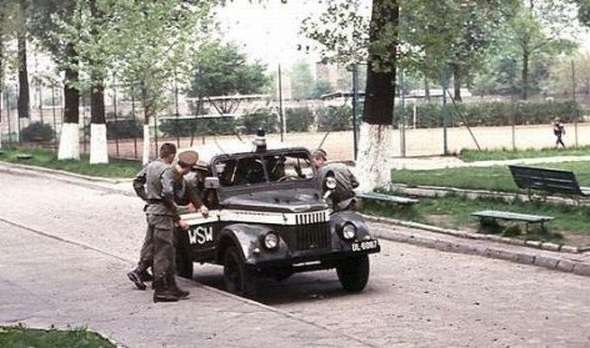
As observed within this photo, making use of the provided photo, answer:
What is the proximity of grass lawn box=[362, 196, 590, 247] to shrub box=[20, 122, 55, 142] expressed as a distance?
35.0 metres

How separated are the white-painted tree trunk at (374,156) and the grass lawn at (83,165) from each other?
1118 centimetres

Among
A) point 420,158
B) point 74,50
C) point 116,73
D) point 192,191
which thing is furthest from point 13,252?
point 420,158

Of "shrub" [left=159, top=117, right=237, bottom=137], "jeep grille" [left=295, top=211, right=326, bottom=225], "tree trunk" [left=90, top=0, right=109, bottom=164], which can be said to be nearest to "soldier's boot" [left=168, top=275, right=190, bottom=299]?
"jeep grille" [left=295, top=211, right=326, bottom=225]

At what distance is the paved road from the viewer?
883 cm

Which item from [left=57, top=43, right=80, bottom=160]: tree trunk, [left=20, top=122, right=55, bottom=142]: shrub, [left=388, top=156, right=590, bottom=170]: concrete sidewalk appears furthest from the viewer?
[left=20, top=122, right=55, bottom=142]: shrub

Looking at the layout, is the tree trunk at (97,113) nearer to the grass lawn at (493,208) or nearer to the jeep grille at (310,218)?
the grass lawn at (493,208)

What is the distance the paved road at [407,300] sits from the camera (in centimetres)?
883

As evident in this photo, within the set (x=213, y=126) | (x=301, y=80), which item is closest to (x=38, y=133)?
(x=213, y=126)

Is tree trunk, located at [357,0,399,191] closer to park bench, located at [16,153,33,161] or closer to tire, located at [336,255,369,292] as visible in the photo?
tire, located at [336,255,369,292]

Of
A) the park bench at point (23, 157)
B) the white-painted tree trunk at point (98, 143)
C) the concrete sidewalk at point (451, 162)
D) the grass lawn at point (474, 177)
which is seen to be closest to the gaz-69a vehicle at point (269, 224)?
the grass lawn at point (474, 177)

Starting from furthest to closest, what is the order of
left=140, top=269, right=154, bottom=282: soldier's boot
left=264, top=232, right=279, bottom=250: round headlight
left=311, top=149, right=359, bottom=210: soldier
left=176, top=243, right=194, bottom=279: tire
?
1. left=176, top=243, right=194, bottom=279: tire
2. left=311, top=149, right=359, bottom=210: soldier
3. left=140, top=269, right=154, bottom=282: soldier's boot
4. left=264, top=232, right=279, bottom=250: round headlight

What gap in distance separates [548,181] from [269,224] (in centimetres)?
639

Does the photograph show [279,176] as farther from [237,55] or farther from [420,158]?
[237,55]

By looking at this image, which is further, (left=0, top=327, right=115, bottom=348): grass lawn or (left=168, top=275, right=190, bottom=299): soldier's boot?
(left=168, top=275, right=190, bottom=299): soldier's boot
